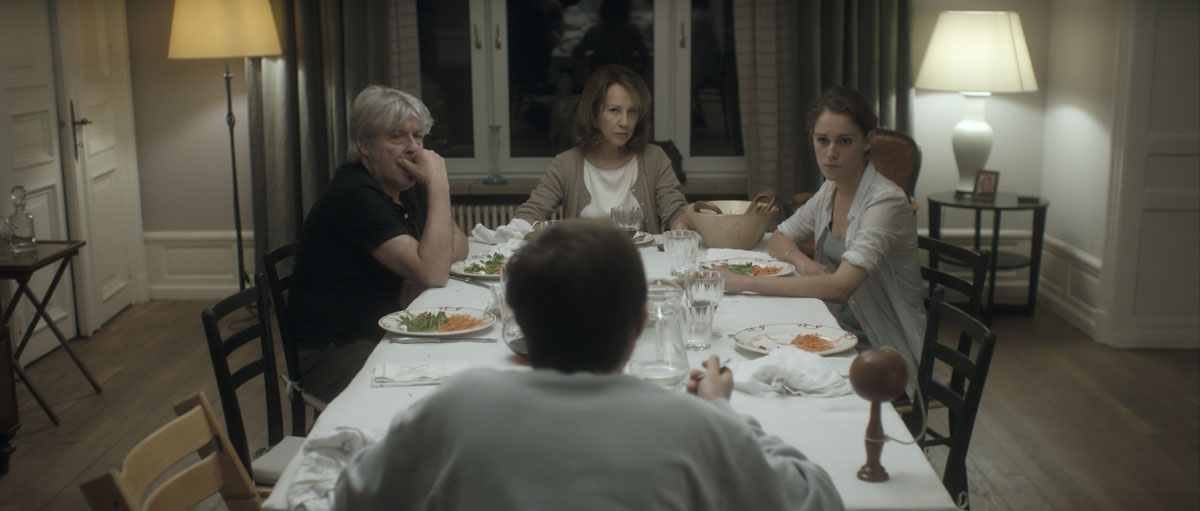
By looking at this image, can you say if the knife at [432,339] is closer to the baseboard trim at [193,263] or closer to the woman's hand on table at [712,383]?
the woman's hand on table at [712,383]

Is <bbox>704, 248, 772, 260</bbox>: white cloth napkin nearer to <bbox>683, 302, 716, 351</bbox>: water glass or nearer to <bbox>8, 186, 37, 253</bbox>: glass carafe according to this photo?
<bbox>683, 302, 716, 351</bbox>: water glass

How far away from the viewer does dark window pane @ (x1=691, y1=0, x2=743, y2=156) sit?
5.12 metres

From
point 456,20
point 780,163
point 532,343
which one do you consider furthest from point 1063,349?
point 532,343

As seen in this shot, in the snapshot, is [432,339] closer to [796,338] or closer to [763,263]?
[796,338]

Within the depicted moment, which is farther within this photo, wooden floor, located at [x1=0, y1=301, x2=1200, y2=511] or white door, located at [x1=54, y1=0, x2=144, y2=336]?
white door, located at [x1=54, y1=0, x2=144, y2=336]

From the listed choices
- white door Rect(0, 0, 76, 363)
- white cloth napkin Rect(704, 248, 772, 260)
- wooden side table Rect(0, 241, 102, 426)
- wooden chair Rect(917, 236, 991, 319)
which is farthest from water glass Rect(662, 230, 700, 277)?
white door Rect(0, 0, 76, 363)

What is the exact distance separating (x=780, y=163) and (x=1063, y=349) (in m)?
1.43

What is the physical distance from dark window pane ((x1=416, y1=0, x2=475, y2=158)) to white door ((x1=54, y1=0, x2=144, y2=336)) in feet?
4.55

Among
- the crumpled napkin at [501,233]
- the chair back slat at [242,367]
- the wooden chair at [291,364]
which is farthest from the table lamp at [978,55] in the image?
the chair back slat at [242,367]

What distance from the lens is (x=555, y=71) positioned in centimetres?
518

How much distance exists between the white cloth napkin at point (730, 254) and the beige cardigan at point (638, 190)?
1.99 ft

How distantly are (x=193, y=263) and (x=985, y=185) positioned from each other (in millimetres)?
3760

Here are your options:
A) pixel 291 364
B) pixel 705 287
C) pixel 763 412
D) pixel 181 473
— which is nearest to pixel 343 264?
pixel 291 364

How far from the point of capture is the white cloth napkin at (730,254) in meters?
3.03
